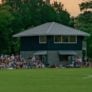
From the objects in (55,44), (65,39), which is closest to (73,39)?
(65,39)

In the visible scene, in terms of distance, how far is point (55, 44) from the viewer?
8406 centimetres

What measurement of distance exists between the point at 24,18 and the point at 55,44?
2151cm

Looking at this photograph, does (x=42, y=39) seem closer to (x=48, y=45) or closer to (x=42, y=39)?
(x=42, y=39)

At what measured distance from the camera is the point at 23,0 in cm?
12625

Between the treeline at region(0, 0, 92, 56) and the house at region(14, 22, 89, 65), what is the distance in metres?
4.13

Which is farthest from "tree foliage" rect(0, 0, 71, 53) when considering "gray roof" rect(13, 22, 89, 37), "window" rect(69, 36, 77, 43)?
"window" rect(69, 36, 77, 43)

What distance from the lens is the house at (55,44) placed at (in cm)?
8256

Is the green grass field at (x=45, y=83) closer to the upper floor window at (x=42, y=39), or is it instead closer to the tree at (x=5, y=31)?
the upper floor window at (x=42, y=39)

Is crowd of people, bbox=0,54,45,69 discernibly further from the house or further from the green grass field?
the green grass field

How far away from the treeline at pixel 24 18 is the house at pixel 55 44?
4135 mm

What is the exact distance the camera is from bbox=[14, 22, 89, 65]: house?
271 ft

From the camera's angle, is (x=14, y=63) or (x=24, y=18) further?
(x=24, y=18)

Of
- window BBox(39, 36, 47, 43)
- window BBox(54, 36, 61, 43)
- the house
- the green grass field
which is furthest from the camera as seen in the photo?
window BBox(39, 36, 47, 43)

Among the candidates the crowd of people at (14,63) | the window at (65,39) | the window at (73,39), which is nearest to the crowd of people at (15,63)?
the crowd of people at (14,63)
